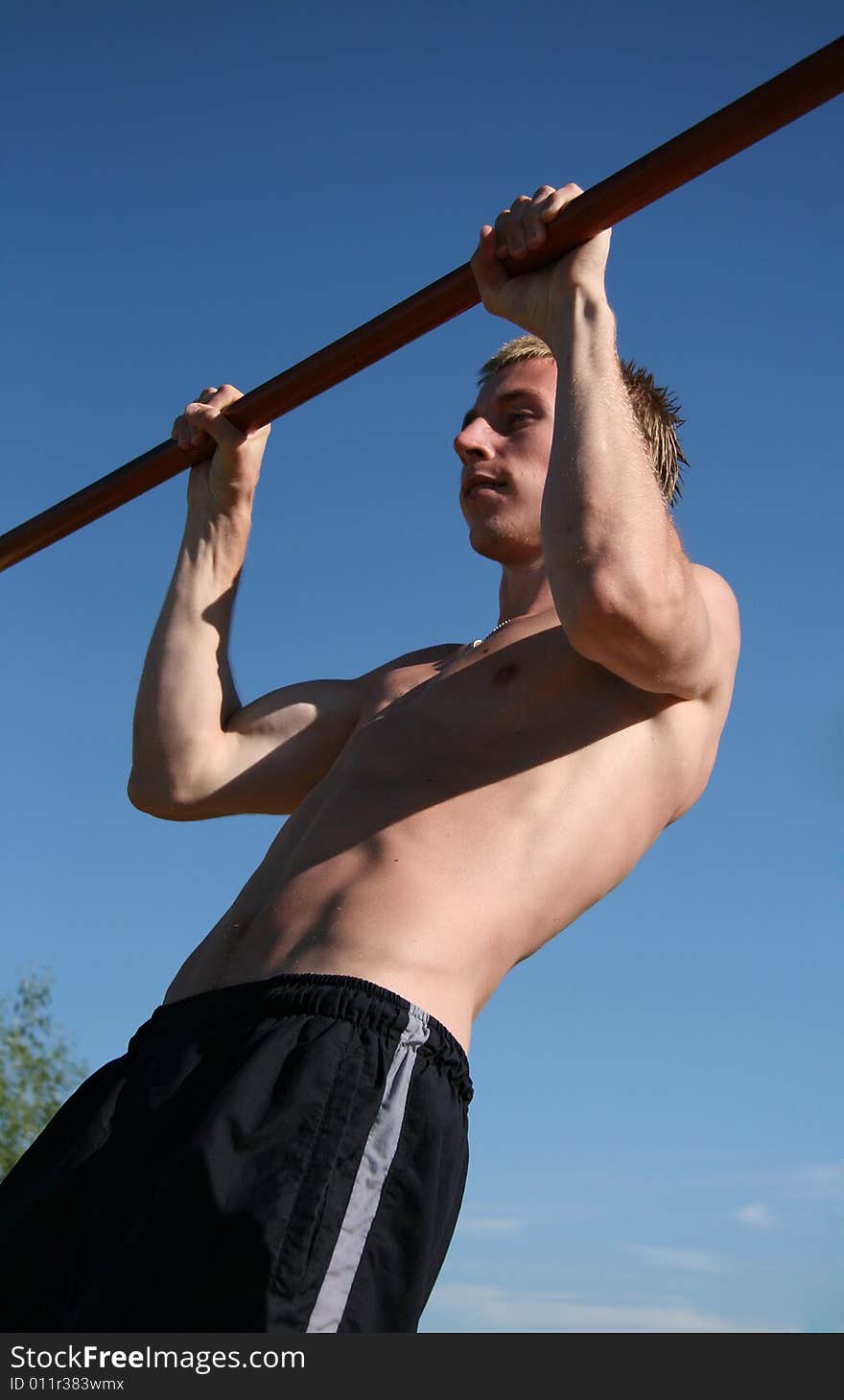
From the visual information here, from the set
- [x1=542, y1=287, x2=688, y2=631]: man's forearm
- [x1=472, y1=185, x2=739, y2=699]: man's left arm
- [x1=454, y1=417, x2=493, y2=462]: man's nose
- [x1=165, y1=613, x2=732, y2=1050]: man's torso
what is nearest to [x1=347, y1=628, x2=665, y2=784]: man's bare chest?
[x1=165, y1=613, x2=732, y2=1050]: man's torso

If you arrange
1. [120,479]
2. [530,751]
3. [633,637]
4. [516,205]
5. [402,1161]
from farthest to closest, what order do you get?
[120,479] < [516,205] < [530,751] < [633,637] < [402,1161]

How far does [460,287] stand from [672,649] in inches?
29.9

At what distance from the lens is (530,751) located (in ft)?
7.19

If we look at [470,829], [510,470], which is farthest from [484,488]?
[470,829]

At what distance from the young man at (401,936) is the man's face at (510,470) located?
163 mm

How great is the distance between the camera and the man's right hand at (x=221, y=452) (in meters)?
2.89

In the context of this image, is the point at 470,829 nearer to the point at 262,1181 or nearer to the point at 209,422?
the point at 262,1181

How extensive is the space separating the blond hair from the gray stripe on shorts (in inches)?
52.6

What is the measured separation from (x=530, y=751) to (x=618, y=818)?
168 mm

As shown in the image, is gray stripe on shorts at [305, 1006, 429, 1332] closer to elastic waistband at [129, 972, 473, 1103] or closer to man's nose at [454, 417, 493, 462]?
elastic waistband at [129, 972, 473, 1103]

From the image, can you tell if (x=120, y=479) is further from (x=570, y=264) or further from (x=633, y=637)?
(x=633, y=637)

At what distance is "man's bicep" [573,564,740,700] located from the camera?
201 centimetres
